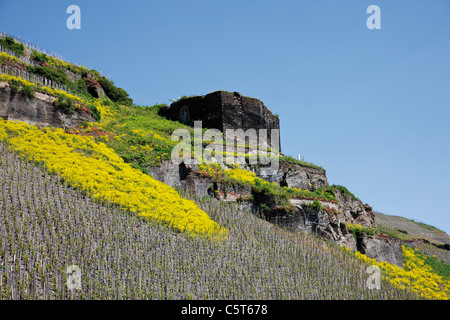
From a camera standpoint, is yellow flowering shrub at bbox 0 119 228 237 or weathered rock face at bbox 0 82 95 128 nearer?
yellow flowering shrub at bbox 0 119 228 237

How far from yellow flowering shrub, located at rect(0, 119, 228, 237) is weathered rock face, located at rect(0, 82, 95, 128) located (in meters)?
0.96

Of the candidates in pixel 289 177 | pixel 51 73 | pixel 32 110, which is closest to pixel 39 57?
pixel 51 73

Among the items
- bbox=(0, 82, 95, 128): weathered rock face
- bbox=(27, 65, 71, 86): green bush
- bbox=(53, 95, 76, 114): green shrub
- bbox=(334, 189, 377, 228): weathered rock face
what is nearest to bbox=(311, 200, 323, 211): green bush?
bbox=(334, 189, 377, 228): weathered rock face

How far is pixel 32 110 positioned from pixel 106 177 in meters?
7.42

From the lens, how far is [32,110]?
20.5 m

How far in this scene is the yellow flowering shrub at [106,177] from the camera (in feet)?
51.6

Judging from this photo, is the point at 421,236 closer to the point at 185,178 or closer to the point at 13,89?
the point at 185,178

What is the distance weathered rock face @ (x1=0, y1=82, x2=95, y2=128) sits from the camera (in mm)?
19500

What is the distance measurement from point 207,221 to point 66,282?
752 centimetres

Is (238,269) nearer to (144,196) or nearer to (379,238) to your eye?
(144,196)

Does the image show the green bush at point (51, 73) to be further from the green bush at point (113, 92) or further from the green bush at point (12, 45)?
the green bush at point (113, 92)

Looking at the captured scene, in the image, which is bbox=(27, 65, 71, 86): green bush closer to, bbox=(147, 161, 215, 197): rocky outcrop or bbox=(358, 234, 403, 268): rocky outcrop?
bbox=(147, 161, 215, 197): rocky outcrop

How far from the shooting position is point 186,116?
35.8m
